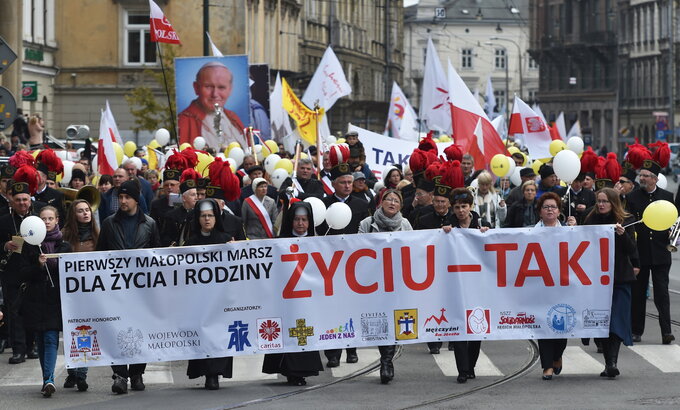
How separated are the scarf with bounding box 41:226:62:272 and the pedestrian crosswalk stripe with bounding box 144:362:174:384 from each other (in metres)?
1.39

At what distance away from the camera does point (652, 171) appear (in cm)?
1582

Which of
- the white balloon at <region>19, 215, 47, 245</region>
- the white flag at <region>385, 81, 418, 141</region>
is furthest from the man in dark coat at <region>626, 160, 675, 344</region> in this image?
the white flag at <region>385, 81, 418, 141</region>

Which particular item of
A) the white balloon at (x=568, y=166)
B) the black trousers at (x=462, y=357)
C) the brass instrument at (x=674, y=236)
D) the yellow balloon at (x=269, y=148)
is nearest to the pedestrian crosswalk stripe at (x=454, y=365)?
the black trousers at (x=462, y=357)

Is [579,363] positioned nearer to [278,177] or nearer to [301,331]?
[301,331]

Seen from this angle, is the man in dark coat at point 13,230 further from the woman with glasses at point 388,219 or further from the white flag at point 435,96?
the white flag at point 435,96

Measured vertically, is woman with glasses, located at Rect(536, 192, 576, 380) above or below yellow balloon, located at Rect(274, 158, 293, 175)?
below

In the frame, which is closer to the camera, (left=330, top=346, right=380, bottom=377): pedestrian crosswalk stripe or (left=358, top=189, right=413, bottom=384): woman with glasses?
(left=358, top=189, right=413, bottom=384): woman with glasses

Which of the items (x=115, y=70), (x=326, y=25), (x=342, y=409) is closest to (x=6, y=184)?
(x=342, y=409)

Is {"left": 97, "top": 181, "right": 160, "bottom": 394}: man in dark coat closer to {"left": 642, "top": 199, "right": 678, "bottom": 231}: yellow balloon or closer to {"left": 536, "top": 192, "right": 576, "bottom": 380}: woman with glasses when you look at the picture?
{"left": 536, "top": 192, "right": 576, "bottom": 380}: woman with glasses

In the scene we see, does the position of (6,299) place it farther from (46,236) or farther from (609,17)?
(609,17)

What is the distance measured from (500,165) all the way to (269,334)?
9.38 meters

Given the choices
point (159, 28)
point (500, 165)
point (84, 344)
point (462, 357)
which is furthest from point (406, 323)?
point (159, 28)

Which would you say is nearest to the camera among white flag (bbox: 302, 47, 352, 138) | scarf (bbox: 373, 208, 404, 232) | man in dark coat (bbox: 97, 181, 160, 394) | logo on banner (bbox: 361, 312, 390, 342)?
man in dark coat (bbox: 97, 181, 160, 394)

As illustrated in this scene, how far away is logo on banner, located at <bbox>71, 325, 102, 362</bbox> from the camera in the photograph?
12516 millimetres
